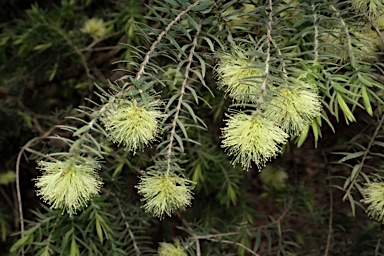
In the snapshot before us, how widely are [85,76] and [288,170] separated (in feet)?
2.31

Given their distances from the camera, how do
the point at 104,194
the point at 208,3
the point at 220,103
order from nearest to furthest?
the point at 208,3 → the point at 104,194 → the point at 220,103

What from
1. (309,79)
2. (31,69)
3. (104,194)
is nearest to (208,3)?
(309,79)

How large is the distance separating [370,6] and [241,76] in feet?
0.96

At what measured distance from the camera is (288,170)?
157 centimetres

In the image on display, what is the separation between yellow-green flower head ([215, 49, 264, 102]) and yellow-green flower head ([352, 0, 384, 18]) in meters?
0.24

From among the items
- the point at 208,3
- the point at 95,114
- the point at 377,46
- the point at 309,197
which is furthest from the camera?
the point at 309,197

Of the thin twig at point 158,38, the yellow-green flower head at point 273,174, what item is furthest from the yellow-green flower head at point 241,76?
the yellow-green flower head at point 273,174

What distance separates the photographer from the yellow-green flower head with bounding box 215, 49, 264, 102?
73 cm

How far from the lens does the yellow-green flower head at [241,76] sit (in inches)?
28.7

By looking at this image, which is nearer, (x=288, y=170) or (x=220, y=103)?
(x=220, y=103)

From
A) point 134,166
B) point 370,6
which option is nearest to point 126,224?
point 134,166

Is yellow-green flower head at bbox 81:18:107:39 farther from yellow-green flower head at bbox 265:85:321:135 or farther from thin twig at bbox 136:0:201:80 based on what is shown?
yellow-green flower head at bbox 265:85:321:135

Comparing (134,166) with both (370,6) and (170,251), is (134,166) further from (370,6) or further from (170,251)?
(370,6)

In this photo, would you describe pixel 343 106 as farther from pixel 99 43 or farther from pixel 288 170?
pixel 99 43
